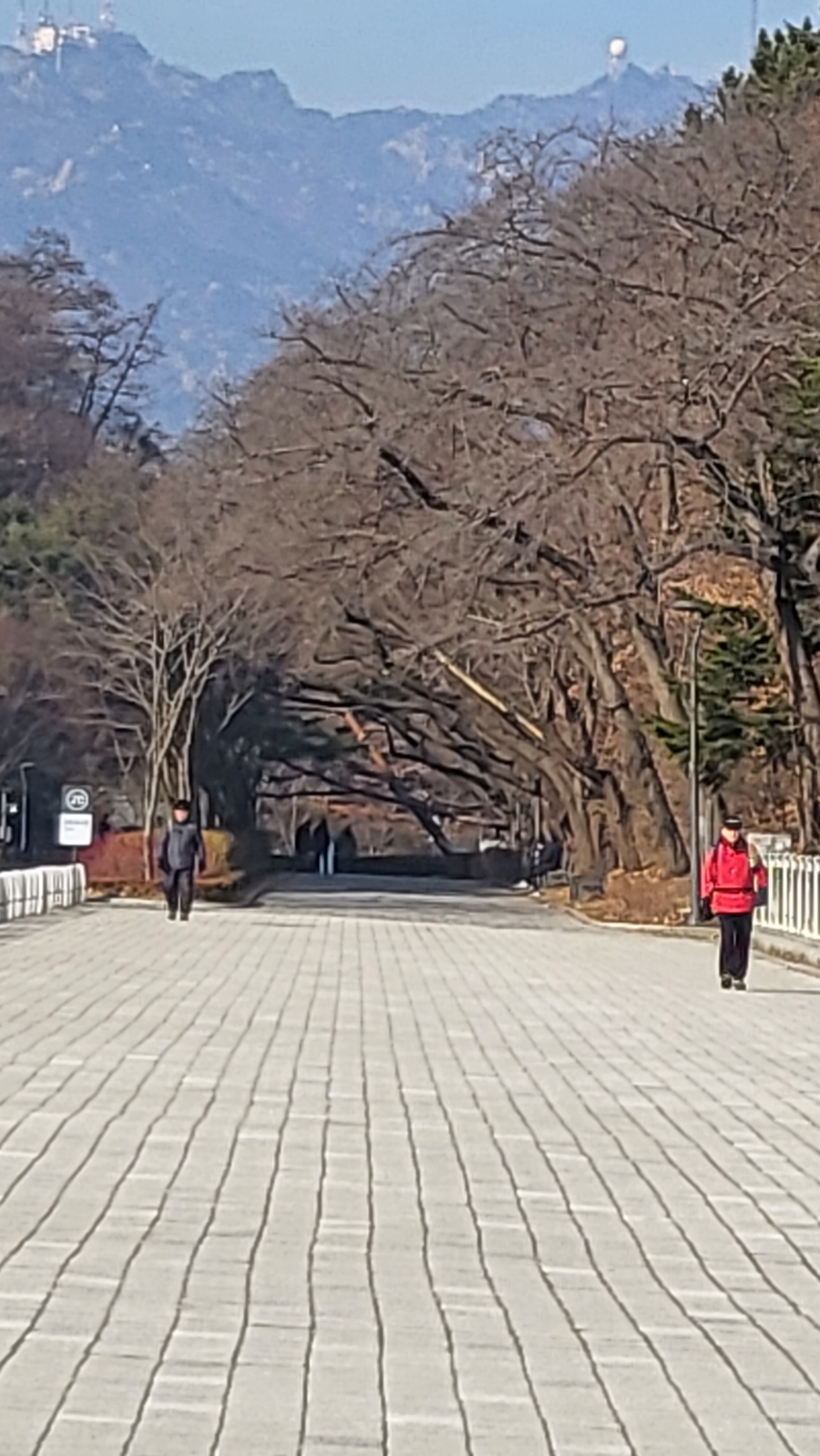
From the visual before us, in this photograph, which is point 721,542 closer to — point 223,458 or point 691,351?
point 691,351

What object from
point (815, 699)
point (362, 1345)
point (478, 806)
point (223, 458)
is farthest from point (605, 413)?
point (478, 806)

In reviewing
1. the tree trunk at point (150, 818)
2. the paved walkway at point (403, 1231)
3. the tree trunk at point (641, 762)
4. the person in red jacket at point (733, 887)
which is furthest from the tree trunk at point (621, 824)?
the paved walkway at point (403, 1231)

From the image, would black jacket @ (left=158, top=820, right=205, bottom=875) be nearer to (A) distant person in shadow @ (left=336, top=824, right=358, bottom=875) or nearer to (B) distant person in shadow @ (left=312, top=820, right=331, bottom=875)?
(B) distant person in shadow @ (left=312, top=820, right=331, bottom=875)

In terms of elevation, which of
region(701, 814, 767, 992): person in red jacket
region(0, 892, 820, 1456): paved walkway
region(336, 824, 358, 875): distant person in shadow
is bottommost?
region(0, 892, 820, 1456): paved walkway

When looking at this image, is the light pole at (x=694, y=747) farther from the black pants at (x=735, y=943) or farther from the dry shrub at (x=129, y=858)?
the black pants at (x=735, y=943)

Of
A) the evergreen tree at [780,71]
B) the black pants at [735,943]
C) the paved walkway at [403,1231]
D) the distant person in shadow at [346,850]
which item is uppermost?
the evergreen tree at [780,71]

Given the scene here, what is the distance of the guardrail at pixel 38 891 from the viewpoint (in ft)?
121

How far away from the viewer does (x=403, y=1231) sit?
34.2 ft

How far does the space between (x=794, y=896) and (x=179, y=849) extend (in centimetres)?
903

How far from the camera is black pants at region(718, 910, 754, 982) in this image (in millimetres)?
24609

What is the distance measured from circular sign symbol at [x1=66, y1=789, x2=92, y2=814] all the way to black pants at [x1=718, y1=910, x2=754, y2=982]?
84.7 ft

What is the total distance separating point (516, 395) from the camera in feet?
136

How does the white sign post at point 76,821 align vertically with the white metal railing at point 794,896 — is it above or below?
above

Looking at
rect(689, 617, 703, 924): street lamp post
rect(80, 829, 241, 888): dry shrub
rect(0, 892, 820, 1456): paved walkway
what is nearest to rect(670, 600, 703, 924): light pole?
rect(689, 617, 703, 924): street lamp post
